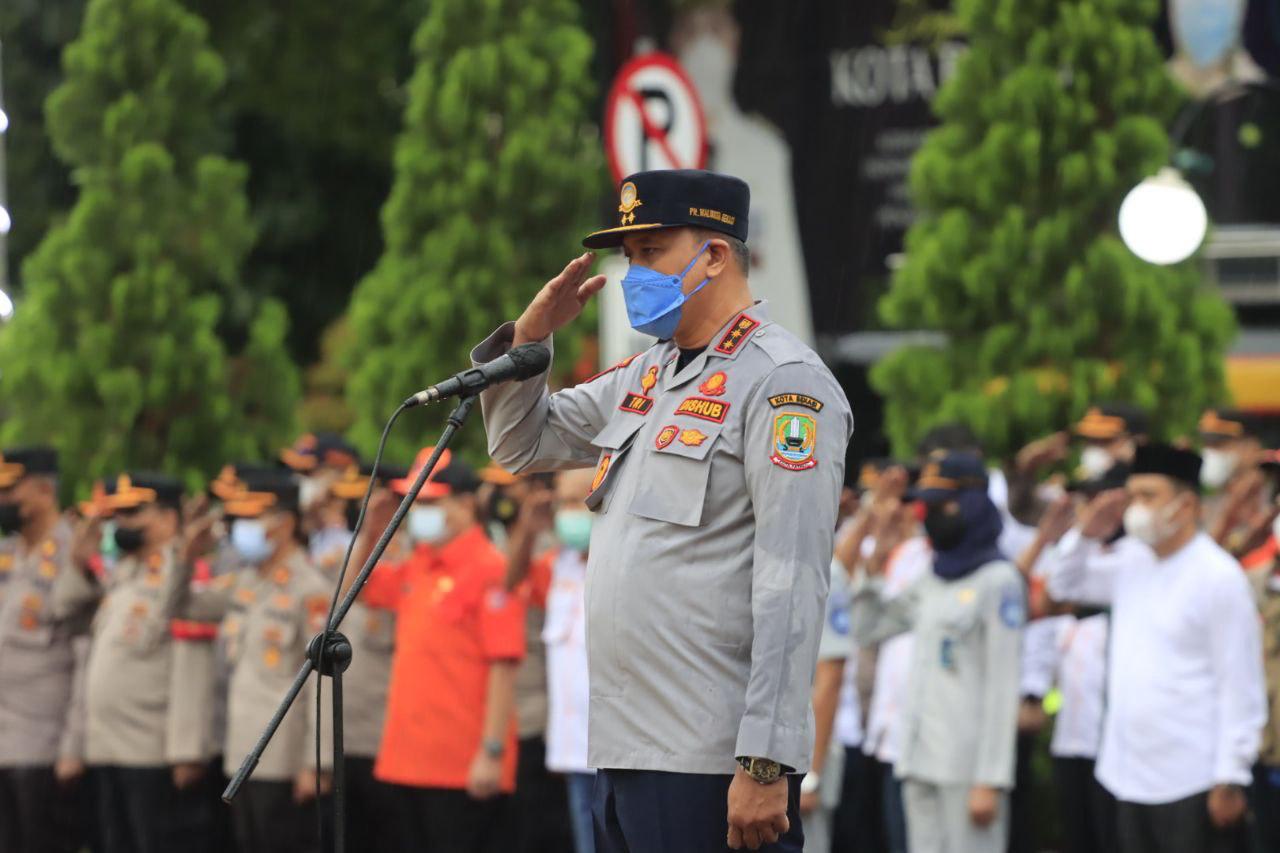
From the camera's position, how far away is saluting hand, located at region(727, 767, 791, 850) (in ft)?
14.4

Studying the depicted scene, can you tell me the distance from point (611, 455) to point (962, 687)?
396 cm

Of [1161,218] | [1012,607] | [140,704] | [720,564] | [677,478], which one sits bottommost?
[140,704]

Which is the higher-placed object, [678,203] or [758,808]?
[678,203]

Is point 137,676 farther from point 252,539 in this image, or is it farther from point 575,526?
point 575,526

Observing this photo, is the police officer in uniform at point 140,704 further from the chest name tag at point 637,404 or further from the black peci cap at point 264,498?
the chest name tag at point 637,404

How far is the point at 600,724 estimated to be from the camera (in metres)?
4.68

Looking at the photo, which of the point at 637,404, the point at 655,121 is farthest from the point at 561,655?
the point at 637,404

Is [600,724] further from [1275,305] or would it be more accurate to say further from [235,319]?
[235,319]

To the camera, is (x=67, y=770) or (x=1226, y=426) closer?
(x=1226, y=426)

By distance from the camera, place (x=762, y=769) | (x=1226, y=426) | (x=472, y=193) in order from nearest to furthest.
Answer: (x=762, y=769) → (x=1226, y=426) → (x=472, y=193)

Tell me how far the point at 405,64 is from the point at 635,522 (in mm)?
18136

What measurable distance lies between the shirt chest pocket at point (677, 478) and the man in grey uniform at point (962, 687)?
13.1 ft

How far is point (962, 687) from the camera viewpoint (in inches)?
332

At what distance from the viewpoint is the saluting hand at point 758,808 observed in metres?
4.40
